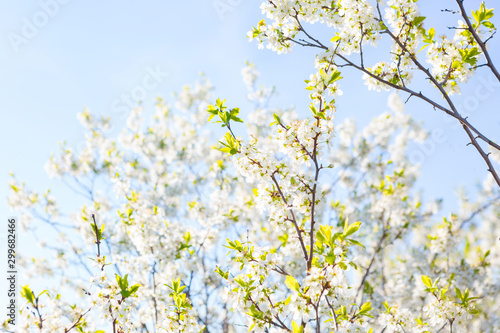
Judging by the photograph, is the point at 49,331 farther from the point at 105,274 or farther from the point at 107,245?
the point at 107,245

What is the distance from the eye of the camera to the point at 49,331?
287 cm

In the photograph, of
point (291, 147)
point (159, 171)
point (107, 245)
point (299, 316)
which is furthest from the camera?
point (159, 171)

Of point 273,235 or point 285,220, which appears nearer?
point 285,220

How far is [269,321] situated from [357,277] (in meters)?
7.63

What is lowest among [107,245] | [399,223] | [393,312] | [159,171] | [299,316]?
[299,316]

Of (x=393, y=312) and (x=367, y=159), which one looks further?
(x=367, y=159)

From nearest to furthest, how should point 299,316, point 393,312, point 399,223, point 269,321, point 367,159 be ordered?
point 299,316
point 269,321
point 393,312
point 399,223
point 367,159

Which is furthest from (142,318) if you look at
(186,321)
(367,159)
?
(367,159)

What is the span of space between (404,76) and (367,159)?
5900 mm

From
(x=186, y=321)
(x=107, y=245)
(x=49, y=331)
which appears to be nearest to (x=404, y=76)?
(x=186, y=321)

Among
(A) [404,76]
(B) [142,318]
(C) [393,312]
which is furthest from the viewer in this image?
(B) [142,318]

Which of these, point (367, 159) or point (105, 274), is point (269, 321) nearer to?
point (105, 274)

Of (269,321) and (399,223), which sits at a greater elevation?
(399,223)

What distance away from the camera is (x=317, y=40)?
282 centimetres
